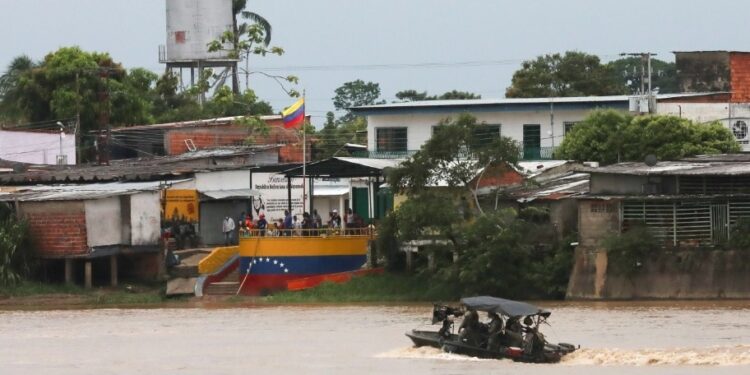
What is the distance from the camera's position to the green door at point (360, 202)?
59.2m

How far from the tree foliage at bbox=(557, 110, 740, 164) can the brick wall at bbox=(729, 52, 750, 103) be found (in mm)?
5957

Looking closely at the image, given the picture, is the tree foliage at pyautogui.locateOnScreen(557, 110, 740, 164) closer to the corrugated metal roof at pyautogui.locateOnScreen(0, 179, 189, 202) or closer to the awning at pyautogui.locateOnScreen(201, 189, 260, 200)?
the awning at pyautogui.locateOnScreen(201, 189, 260, 200)

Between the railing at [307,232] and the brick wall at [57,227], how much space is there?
4.33 m

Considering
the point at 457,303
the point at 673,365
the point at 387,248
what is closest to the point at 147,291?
the point at 387,248

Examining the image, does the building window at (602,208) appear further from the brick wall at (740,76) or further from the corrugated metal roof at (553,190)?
the brick wall at (740,76)

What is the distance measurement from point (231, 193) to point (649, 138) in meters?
13.3

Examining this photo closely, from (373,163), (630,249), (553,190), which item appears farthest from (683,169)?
(373,163)

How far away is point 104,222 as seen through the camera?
46.5 metres

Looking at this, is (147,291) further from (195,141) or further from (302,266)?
(195,141)

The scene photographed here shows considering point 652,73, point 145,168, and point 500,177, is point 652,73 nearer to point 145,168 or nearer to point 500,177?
point 145,168

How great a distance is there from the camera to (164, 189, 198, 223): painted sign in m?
53.4

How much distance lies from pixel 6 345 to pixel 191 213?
63.9 feet

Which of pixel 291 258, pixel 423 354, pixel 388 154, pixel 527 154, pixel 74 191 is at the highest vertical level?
pixel 388 154

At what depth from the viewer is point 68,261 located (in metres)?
46.4
